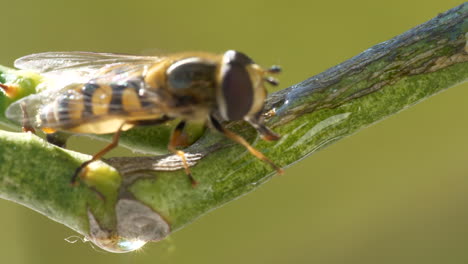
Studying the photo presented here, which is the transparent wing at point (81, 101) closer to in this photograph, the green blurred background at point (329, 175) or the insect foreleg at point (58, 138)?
the insect foreleg at point (58, 138)

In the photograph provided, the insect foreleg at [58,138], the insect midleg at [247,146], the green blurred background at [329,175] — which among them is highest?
the green blurred background at [329,175]

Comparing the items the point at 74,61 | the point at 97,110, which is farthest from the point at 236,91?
the point at 74,61

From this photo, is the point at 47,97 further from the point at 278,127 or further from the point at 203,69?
the point at 278,127

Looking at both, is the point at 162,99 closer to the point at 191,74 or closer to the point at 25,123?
the point at 191,74

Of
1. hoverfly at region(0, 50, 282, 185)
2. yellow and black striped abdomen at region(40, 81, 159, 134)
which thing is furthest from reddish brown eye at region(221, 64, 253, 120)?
yellow and black striped abdomen at region(40, 81, 159, 134)

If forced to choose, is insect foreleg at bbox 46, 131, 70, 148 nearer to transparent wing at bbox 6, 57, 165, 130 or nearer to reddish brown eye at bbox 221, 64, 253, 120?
transparent wing at bbox 6, 57, 165, 130

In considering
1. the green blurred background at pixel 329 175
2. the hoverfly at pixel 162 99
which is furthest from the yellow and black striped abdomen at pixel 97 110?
the green blurred background at pixel 329 175

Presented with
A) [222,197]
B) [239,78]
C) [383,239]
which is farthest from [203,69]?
[383,239]
